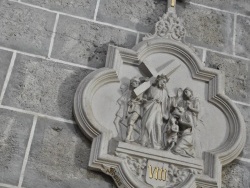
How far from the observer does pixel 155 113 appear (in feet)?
14.4

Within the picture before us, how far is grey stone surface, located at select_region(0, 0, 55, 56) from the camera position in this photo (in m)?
4.66

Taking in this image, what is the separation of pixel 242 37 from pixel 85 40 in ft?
5.51

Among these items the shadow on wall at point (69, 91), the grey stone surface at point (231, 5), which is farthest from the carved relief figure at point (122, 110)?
the grey stone surface at point (231, 5)

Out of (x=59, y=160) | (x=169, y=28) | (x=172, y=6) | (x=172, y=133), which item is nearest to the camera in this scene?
(x=59, y=160)

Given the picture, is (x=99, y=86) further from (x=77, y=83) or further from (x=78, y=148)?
(x=78, y=148)

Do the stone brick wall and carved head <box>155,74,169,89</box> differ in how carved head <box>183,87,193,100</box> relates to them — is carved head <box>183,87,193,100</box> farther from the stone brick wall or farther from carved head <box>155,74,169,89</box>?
the stone brick wall

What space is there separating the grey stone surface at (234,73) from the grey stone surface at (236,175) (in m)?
0.72

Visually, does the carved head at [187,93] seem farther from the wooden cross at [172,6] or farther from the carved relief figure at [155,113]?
the wooden cross at [172,6]

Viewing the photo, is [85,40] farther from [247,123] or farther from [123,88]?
[247,123]

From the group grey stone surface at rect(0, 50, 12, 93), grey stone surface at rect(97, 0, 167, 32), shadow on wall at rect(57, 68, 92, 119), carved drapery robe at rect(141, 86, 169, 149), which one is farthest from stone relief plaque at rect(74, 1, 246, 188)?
grey stone surface at rect(0, 50, 12, 93)

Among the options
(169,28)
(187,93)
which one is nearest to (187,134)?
(187,93)

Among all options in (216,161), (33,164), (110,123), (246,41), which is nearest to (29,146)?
(33,164)

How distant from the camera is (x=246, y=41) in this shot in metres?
5.29

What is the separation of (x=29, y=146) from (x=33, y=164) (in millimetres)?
163
